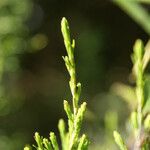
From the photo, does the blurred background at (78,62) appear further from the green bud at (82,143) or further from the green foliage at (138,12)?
A: the green bud at (82,143)

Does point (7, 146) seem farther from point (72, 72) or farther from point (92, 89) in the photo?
point (72, 72)

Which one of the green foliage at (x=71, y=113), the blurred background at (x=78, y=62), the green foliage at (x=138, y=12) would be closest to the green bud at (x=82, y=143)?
the green foliage at (x=71, y=113)

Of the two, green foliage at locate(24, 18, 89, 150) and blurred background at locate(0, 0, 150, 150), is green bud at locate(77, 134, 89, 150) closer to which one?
green foliage at locate(24, 18, 89, 150)

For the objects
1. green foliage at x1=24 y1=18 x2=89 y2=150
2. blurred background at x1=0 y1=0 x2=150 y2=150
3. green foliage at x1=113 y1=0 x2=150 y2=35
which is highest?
blurred background at x1=0 y1=0 x2=150 y2=150

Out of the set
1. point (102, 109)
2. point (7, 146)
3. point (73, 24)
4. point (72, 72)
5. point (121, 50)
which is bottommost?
point (72, 72)

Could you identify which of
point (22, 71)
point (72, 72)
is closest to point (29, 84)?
point (22, 71)

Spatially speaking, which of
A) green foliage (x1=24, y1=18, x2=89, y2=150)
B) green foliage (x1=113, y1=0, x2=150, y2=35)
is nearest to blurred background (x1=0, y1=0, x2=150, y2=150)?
green foliage (x1=113, y1=0, x2=150, y2=35)

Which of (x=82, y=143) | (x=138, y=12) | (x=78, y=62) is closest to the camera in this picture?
(x=82, y=143)

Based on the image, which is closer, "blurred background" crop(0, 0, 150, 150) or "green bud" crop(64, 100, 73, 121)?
"green bud" crop(64, 100, 73, 121)

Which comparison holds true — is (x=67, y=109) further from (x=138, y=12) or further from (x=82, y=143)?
(x=138, y=12)

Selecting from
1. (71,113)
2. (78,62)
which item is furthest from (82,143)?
(78,62)

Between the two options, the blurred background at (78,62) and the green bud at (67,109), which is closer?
the green bud at (67,109)
